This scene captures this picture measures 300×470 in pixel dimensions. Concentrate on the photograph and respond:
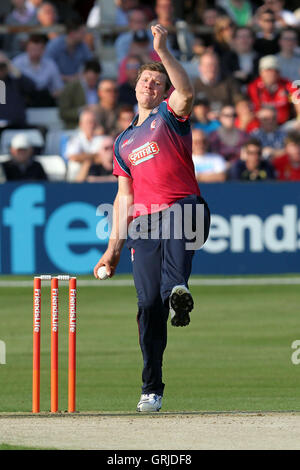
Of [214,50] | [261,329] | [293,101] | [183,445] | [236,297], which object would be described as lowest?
[183,445]

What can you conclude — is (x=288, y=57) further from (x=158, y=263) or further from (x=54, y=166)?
(x=158, y=263)

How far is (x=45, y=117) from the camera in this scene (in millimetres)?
21125

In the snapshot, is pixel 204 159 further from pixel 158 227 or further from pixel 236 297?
pixel 158 227

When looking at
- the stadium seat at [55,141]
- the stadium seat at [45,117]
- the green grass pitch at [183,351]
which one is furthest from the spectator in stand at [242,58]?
the green grass pitch at [183,351]

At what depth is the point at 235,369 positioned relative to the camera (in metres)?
11.5

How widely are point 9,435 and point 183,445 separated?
45.8 inches

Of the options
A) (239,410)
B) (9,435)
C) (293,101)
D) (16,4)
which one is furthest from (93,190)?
(9,435)

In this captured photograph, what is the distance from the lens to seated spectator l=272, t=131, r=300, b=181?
18.9m

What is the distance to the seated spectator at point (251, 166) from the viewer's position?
18391 millimetres

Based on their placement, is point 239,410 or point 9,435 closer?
point 9,435

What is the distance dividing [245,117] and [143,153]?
39.1 feet

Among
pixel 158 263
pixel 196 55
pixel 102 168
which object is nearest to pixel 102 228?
pixel 102 168

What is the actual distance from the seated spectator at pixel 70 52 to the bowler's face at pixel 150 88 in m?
13.1

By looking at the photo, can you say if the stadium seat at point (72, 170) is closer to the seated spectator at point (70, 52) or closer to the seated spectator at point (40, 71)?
the seated spectator at point (40, 71)
